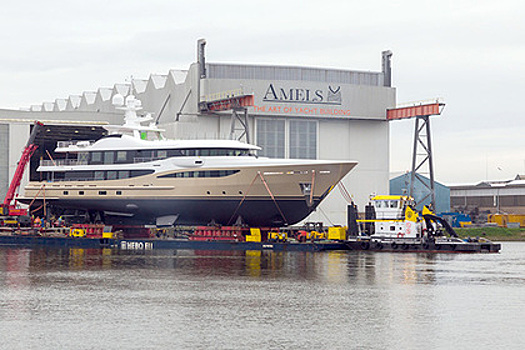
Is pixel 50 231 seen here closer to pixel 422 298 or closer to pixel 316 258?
pixel 316 258

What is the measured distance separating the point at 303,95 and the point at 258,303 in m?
51.1

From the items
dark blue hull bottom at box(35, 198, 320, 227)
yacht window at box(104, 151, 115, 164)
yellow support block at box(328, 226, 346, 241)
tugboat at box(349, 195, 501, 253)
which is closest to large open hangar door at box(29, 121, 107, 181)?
yacht window at box(104, 151, 115, 164)

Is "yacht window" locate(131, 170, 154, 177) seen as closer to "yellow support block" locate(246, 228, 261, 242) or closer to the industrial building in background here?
"yellow support block" locate(246, 228, 261, 242)

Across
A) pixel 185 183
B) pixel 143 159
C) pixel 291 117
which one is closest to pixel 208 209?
pixel 185 183

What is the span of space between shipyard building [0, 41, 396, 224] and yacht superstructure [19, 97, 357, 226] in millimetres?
12364

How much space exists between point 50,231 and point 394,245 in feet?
86.5

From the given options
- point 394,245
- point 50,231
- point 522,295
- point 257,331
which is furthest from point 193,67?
point 257,331

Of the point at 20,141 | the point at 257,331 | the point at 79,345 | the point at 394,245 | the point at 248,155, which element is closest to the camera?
the point at 79,345

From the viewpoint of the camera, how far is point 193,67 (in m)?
78.4

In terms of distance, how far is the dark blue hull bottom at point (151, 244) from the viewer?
53531 mm

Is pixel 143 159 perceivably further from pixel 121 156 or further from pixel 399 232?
pixel 399 232

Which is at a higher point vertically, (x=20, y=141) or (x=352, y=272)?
(x=20, y=141)

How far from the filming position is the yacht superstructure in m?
57.1

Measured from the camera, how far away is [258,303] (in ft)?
94.5
